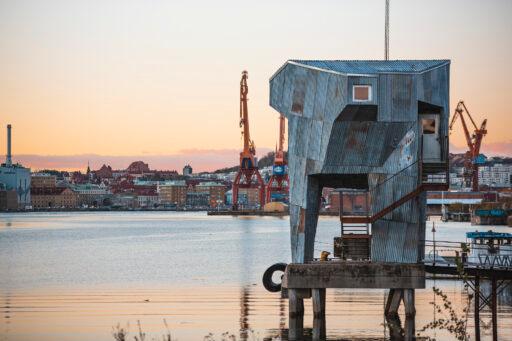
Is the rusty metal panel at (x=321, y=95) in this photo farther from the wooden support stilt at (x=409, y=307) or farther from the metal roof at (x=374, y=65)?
the wooden support stilt at (x=409, y=307)

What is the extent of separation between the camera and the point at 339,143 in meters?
35.9

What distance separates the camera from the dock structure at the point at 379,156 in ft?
114

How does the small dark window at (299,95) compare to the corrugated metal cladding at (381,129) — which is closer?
the corrugated metal cladding at (381,129)

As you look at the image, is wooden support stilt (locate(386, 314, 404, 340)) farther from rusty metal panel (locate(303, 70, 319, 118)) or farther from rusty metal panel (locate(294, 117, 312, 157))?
rusty metal panel (locate(303, 70, 319, 118))

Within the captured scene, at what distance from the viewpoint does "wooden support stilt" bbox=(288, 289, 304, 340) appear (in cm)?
3575

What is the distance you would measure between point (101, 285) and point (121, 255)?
36.2 m

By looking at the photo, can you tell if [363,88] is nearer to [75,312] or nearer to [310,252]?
[310,252]

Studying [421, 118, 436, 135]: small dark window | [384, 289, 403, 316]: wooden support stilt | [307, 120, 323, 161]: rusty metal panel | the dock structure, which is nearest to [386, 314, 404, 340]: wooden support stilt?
[384, 289, 403, 316]: wooden support stilt

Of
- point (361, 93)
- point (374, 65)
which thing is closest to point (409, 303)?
point (361, 93)

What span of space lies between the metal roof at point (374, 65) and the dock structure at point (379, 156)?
1.3 inches

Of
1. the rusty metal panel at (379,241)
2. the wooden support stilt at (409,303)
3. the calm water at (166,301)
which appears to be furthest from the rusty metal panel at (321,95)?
the calm water at (166,301)

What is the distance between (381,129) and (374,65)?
234 cm

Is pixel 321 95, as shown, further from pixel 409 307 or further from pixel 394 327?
pixel 394 327

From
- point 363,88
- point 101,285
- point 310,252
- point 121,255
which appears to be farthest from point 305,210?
point 121,255
